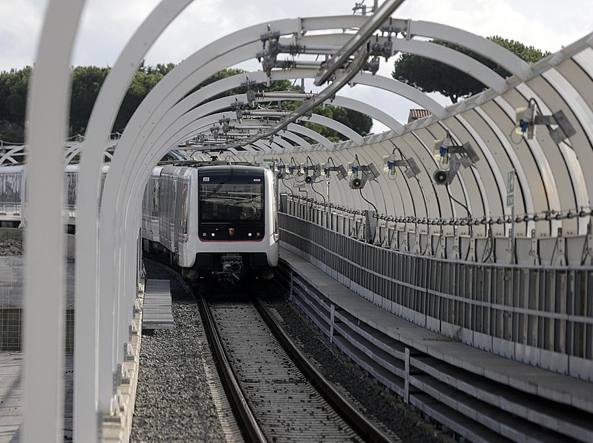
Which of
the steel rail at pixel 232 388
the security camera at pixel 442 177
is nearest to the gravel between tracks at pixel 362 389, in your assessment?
the steel rail at pixel 232 388

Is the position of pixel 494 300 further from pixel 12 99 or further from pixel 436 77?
pixel 12 99

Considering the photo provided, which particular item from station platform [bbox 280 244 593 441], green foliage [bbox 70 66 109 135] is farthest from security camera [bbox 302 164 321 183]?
green foliage [bbox 70 66 109 135]

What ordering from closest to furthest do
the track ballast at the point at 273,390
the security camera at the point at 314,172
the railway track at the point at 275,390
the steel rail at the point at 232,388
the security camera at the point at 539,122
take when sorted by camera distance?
the security camera at the point at 539,122, the steel rail at the point at 232,388, the railway track at the point at 275,390, the track ballast at the point at 273,390, the security camera at the point at 314,172

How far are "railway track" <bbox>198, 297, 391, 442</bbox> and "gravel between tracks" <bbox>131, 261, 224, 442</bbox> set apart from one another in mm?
334

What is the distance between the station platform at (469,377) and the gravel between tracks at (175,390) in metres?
2.30

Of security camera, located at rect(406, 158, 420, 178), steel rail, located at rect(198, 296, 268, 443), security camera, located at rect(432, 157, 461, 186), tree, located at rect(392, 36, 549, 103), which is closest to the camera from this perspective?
steel rail, located at rect(198, 296, 268, 443)

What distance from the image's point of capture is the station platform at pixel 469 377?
8.42m

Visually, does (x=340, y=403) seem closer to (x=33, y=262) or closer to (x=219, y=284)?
(x=33, y=262)

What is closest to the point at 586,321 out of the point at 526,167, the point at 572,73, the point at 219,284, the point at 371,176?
the point at 572,73

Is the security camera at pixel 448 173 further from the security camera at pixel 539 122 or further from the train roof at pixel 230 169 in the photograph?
the train roof at pixel 230 169

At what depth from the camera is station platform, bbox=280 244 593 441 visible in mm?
8422

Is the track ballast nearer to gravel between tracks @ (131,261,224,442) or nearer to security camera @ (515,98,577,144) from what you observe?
gravel between tracks @ (131,261,224,442)

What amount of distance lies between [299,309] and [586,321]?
14235mm

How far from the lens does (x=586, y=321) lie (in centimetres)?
920
